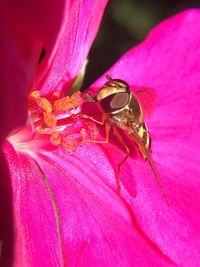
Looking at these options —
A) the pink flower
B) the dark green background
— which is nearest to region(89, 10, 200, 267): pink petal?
the pink flower

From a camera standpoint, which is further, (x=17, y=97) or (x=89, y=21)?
(x=89, y=21)

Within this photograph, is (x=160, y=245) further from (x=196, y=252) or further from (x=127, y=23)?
(x=127, y=23)

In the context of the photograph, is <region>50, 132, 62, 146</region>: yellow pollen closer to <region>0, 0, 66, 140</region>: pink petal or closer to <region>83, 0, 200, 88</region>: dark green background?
<region>0, 0, 66, 140</region>: pink petal

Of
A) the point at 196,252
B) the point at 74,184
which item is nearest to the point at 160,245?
the point at 196,252

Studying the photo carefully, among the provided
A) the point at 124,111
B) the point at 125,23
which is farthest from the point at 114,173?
the point at 125,23

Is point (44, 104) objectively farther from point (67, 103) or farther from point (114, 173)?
point (114, 173)

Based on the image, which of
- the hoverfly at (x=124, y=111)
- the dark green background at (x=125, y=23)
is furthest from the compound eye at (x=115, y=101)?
the dark green background at (x=125, y=23)
